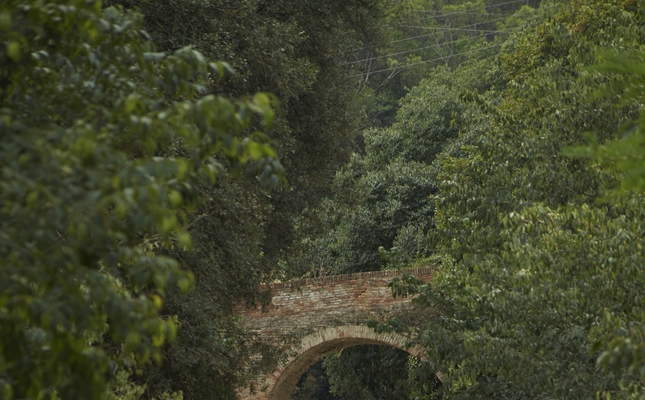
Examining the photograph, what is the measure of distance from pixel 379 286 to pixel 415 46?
2556 centimetres

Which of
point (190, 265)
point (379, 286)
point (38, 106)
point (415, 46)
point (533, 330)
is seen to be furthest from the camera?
point (415, 46)

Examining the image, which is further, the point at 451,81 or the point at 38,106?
the point at 451,81

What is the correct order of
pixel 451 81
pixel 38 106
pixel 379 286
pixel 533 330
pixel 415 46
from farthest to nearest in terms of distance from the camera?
1. pixel 415 46
2. pixel 451 81
3. pixel 379 286
4. pixel 533 330
5. pixel 38 106

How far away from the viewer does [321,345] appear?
664 inches

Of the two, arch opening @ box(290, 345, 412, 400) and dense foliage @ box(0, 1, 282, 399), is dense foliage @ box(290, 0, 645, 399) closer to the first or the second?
dense foliage @ box(0, 1, 282, 399)

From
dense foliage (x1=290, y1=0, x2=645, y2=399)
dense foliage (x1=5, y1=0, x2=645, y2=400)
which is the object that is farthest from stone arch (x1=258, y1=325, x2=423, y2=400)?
dense foliage (x1=290, y1=0, x2=645, y2=399)

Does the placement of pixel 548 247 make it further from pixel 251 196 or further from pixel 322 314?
pixel 322 314

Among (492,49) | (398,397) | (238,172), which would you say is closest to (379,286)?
(398,397)

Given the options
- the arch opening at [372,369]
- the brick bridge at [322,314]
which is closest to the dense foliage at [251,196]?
the brick bridge at [322,314]

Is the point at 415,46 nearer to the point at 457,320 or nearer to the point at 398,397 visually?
the point at 398,397

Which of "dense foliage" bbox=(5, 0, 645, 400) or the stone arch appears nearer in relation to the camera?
"dense foliage" bbox=(5, 0, 645, 400)

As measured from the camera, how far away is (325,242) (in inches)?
862

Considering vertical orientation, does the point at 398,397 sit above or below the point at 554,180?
below

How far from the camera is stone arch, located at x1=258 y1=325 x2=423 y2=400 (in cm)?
1631
